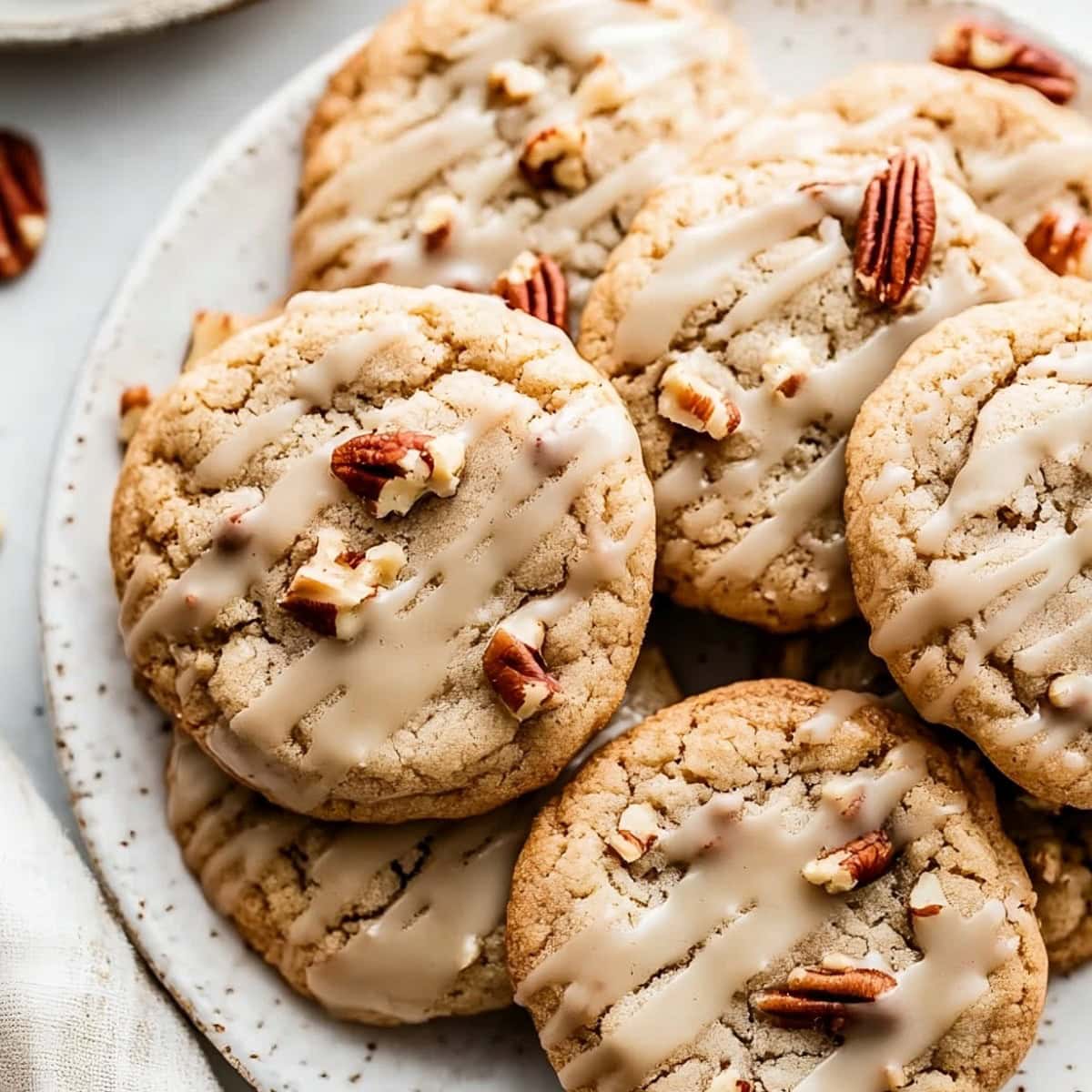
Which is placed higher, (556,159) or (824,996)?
(556,159)

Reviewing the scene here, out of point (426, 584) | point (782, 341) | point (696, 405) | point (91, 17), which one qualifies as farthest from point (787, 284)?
point (91, 17)

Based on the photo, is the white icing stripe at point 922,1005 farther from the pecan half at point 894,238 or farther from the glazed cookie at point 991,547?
the pecan half at point 894,238

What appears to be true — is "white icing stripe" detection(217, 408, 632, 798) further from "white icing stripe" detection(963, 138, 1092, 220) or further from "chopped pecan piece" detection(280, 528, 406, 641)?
"white icing stripe" detection(963, 138, 1092, 220)

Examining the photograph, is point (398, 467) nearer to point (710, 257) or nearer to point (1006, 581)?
point (710, 257)

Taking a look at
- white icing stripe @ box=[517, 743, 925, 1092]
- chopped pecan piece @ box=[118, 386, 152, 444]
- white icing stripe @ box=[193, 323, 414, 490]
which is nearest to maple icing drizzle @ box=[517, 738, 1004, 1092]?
white icing stripe @ box=[517, 743, 925, 1092]

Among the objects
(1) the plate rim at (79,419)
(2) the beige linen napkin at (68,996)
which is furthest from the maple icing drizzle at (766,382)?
(2) the beige linen napkin at (68,996)

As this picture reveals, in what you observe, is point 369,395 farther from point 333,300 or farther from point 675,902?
point 675,902
